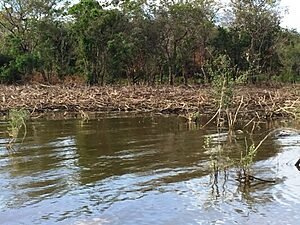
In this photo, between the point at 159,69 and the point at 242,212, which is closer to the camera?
the point at 242,212

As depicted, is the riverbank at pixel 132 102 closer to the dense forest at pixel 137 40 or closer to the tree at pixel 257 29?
the dense forest at pixel 137 40

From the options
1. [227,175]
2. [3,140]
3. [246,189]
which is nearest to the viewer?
[246,189]

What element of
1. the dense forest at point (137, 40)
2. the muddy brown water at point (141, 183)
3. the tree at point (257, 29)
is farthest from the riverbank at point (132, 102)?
the tree at point (257, 29)

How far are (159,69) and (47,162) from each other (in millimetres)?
29577

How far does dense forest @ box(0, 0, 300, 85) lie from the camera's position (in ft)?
117

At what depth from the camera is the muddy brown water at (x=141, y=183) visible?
22.7 ft

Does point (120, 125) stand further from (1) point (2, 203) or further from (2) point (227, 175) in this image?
(1) point (2, 203)

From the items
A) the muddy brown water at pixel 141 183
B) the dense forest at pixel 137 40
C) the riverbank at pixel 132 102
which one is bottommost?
the muddy brown water at pixel 141 183

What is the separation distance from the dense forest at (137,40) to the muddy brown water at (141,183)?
71.5 ft

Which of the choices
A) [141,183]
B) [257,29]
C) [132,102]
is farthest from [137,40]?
[141,183]

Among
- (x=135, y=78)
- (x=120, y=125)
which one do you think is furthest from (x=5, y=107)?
(x=135, y=78)

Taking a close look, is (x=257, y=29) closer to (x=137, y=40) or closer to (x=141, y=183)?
(x=137, y=40)

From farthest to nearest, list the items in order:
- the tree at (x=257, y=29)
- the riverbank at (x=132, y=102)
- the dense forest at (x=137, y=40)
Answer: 1. the tree at (x=257, y=29)
2. the dense forest at (x=137, y=40)
3. the riverbank at (x=132, y=102)

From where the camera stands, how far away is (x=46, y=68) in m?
38.9
